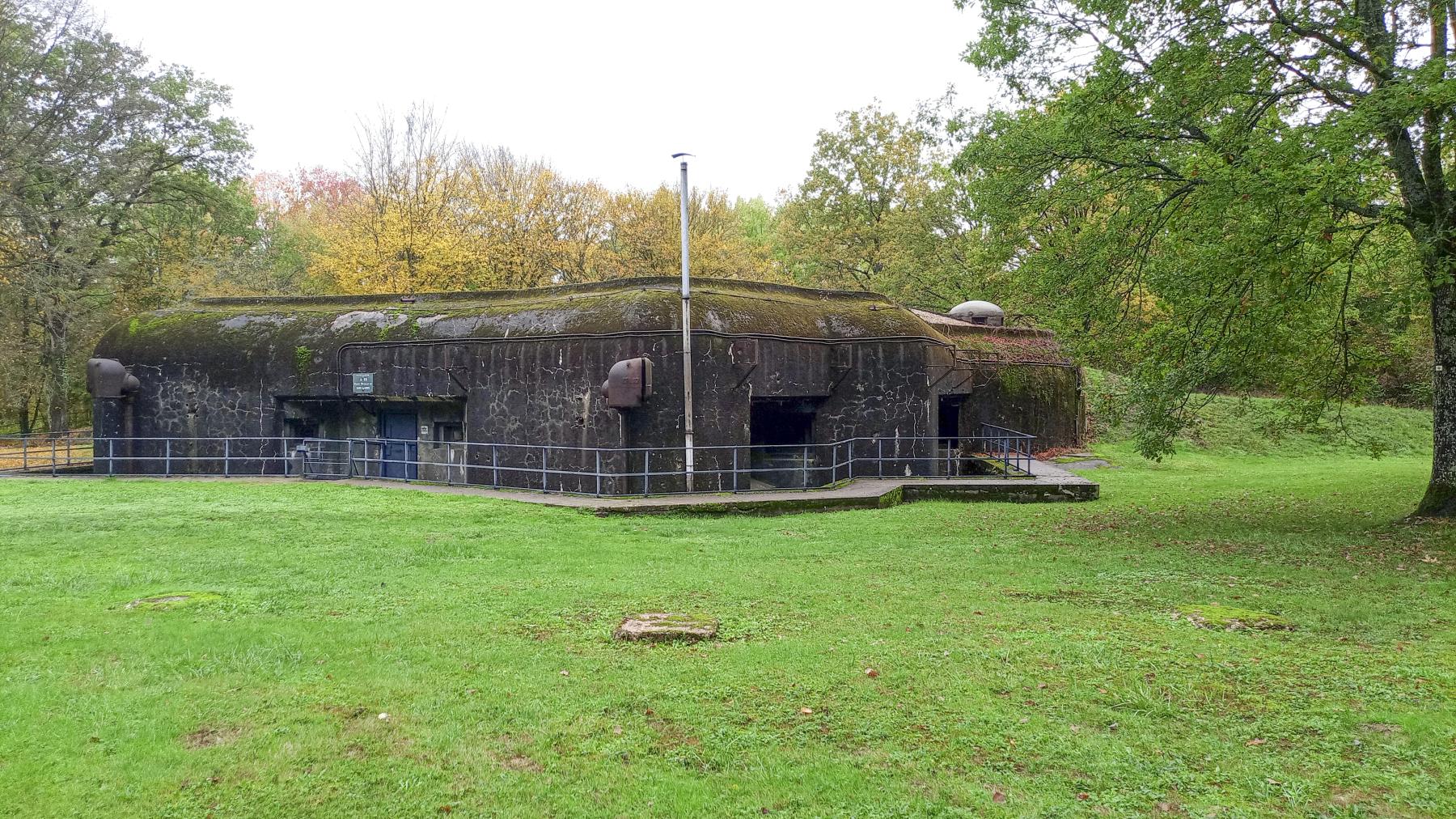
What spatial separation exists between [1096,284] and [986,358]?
11275 millimetres

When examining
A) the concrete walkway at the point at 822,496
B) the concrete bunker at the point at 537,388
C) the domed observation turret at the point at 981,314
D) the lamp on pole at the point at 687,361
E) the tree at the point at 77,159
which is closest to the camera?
the concrete walkway at the point at 822,496

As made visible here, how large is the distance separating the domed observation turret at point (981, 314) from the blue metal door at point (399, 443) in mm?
15151

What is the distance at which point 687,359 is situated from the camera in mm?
14617

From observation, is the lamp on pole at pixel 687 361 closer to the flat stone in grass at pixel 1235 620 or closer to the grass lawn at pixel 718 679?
the grass lawn at pixel 718 679

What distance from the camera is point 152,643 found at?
6.02 m

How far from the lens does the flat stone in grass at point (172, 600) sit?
23.1ft

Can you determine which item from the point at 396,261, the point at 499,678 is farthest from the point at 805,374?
the point at 396,261

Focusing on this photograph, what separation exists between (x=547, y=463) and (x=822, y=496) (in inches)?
185

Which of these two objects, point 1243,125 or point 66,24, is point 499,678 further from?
point 66,24

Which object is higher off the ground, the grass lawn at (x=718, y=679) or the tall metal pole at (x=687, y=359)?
the tall metal pole at (x=687, y=359)

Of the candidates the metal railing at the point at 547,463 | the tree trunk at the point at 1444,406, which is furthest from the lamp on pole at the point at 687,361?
the tree trunk at the point at 1444,406

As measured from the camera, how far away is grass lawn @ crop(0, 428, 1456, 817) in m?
4.14

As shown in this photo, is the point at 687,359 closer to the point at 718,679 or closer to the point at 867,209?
the point at 718,679

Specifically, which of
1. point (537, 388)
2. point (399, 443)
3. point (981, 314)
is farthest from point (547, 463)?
point (981, 314)
